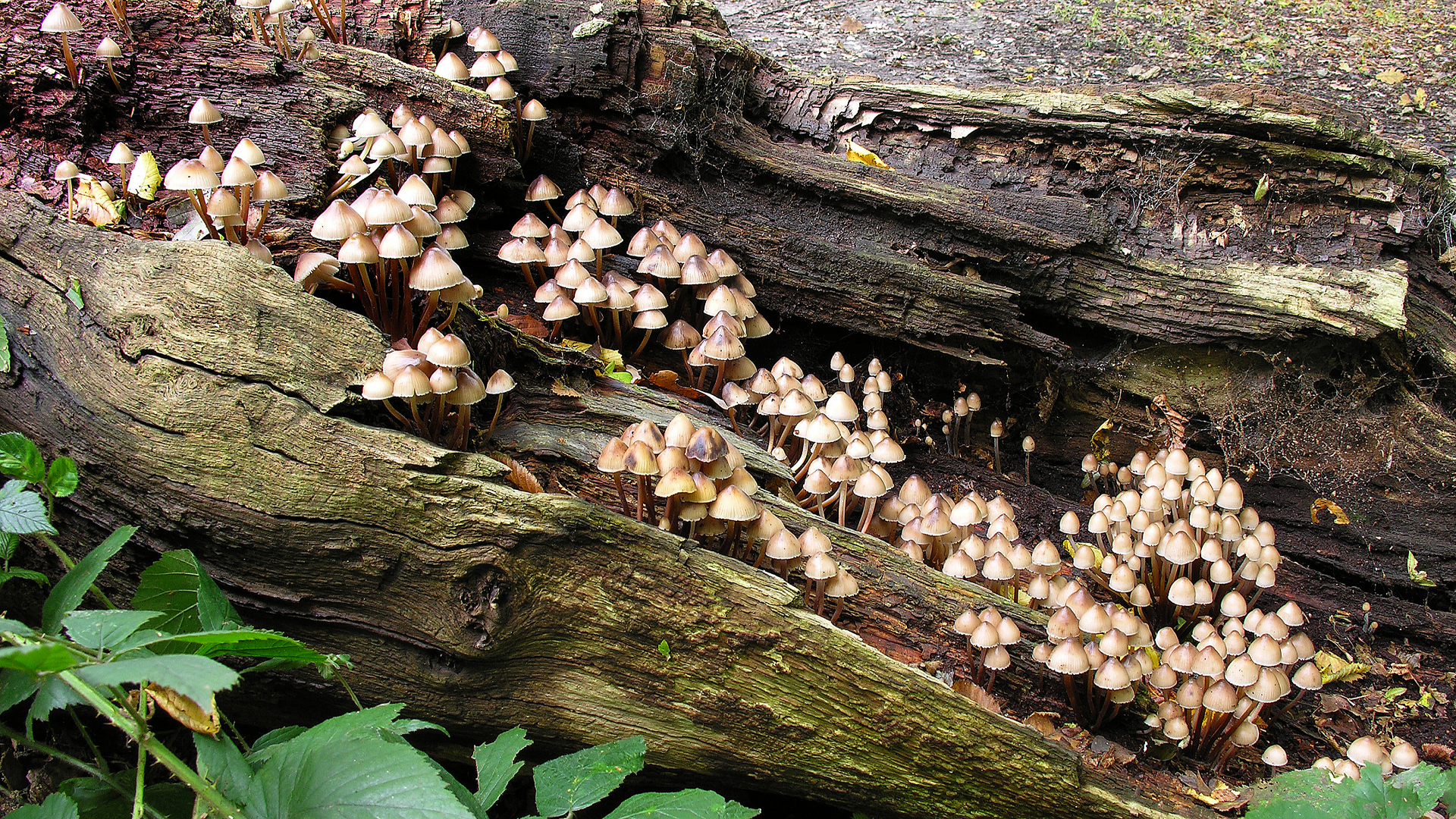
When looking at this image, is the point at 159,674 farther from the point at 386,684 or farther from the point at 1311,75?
the point at 1311,75

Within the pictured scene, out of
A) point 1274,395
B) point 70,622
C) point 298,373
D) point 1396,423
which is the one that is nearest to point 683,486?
point 298,373

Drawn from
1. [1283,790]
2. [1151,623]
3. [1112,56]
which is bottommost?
[1151,623]

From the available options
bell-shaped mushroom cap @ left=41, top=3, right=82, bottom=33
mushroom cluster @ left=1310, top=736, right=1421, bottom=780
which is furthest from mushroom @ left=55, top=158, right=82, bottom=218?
mushroom cluster @ left=1310, top=736, right=1421, bottom=780

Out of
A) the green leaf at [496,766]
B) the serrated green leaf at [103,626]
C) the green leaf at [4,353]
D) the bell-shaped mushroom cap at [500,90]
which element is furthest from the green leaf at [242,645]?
the bell-shaped mushroom cap at [500,90]

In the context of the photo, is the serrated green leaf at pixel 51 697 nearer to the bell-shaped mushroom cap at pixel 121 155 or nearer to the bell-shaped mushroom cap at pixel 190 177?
the bell-shaped mushroom cap at pixel 190 177

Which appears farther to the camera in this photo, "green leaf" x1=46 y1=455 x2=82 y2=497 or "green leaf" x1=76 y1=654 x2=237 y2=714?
"green leaf" x1=46 y1=455 x2=82 y2=497

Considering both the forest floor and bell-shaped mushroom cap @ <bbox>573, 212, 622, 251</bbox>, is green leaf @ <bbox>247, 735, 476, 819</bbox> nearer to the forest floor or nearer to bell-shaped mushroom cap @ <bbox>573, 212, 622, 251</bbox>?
bell-shaped mushroom cap @ <bbox>573, 212, 622, 251</bbox>
